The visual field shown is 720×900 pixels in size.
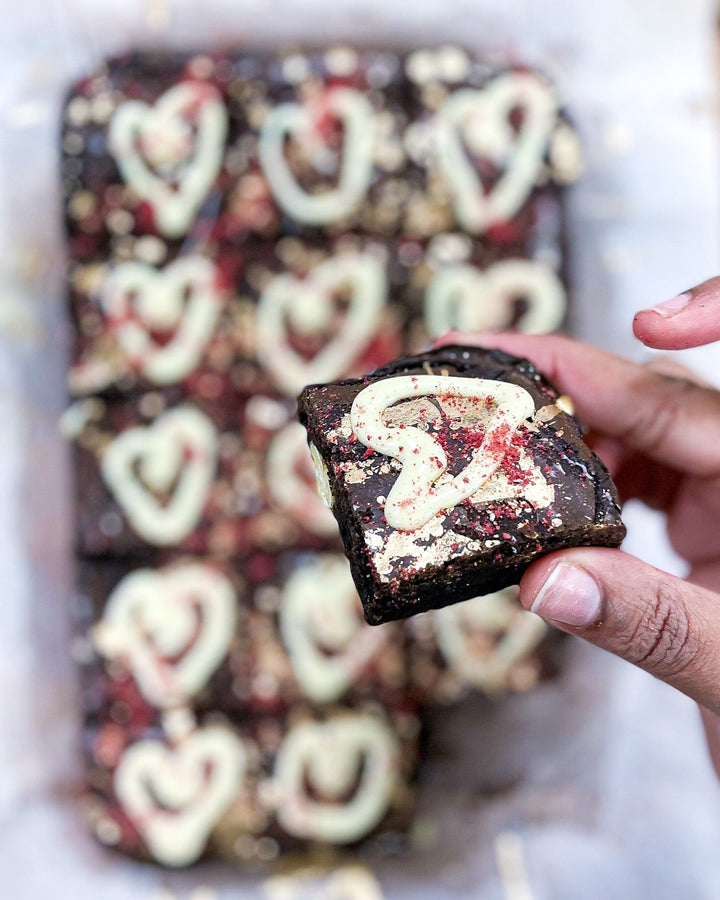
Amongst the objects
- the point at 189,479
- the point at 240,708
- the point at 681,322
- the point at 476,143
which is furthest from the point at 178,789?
the point at 476,143

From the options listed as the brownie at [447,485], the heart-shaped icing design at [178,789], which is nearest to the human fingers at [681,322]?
the brownie at [447,485]

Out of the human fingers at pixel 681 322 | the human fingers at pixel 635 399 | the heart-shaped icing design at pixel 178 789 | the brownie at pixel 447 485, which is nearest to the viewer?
the brownie at pixel 447 485

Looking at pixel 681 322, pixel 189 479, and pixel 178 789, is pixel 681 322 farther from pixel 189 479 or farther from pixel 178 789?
pixel 178 789

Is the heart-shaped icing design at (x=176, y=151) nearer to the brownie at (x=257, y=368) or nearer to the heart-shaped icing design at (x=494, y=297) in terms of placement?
the brownie at (x=257, y=368)

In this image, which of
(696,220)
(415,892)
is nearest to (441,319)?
(696,220)

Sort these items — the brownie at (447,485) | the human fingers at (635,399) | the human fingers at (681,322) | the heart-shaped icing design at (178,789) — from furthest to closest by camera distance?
1. the heart-shaped icing design at (178,789)
2. the human fingers at (635,399)
3. the human fingers at (681,322)
4. the brownie at (447,485)

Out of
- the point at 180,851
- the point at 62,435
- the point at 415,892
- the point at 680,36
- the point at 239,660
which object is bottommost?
the point at 415,892

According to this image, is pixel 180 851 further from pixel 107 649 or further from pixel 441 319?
pixel 441 319
